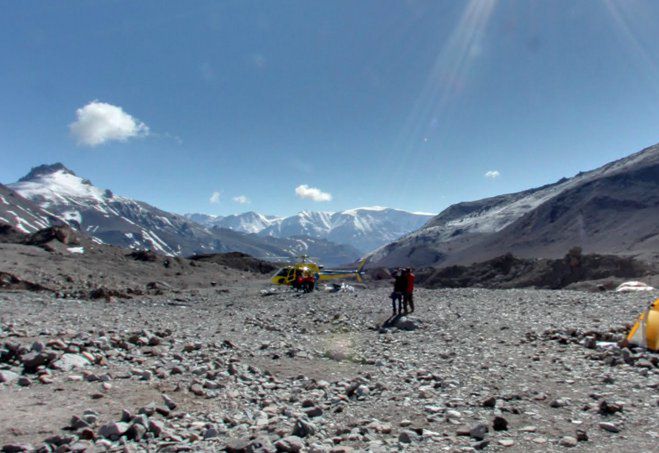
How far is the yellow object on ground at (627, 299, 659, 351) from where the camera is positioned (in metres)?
12.8

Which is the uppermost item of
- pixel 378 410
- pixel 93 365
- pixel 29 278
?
pixel 29 278

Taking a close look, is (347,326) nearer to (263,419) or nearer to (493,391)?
(493,391)

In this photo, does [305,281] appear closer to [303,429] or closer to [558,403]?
[558,403]

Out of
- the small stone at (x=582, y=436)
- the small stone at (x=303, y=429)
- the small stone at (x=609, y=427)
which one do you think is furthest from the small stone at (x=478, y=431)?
the small stone at (x=303, y=429)

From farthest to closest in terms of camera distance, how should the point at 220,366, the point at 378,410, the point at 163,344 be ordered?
the point at 163,344
the point at 220,366
the point at 378,410

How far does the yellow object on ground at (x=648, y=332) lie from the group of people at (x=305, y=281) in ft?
111

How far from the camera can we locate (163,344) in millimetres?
14273

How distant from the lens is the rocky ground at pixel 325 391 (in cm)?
705

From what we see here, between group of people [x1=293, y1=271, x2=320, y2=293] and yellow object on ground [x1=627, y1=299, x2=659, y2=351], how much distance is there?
111 ft

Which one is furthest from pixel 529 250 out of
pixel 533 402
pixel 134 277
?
pixel 533 402

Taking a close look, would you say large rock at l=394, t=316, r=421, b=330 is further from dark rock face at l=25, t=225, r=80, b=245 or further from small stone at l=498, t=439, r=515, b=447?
dark rock face at l=25, t=225, r=80, b=245

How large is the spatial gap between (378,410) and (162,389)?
4.37 meters

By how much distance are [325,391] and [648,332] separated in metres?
9.52

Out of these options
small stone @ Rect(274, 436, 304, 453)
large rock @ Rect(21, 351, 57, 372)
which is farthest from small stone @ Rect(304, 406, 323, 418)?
large rock @ Rect(21, 351, 57, 372)
